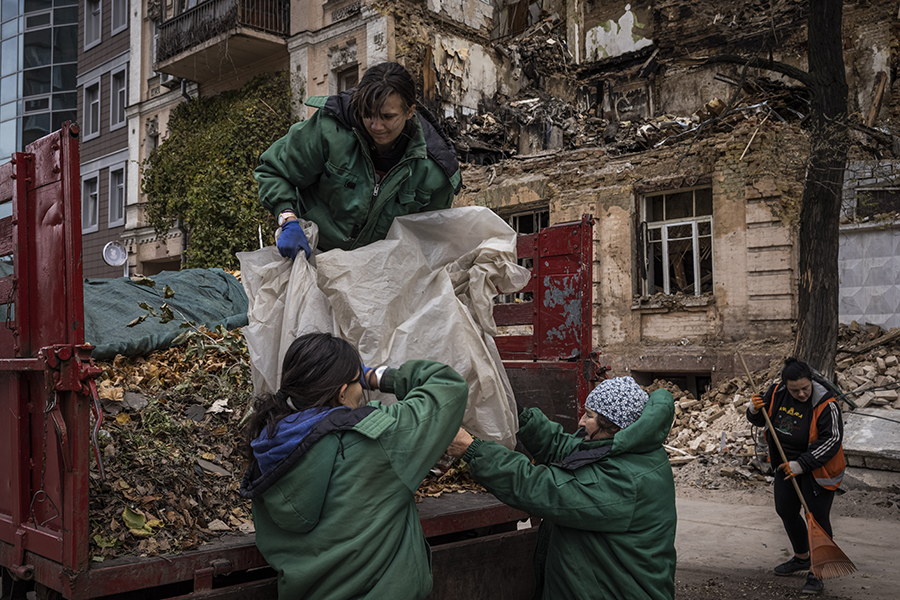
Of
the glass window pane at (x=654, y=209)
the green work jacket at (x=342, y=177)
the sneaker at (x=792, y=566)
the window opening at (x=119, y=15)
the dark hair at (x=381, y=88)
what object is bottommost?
the sneaker at (x=792, y=566)

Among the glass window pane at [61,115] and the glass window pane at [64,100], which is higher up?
the glass window pane at [64,100]

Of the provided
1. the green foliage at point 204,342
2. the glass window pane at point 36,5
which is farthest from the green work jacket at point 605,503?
the glass window pane at point 36,5

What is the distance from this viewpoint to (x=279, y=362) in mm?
2717

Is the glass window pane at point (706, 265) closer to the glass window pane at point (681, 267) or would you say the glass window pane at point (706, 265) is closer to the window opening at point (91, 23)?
the glass window pane at point (681, 267)

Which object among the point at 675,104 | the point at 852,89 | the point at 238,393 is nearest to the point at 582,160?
the point at 675,104

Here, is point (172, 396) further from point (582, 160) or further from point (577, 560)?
point (582, 160)

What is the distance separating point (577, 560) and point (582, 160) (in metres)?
11.5

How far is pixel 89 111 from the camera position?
24.1 metres

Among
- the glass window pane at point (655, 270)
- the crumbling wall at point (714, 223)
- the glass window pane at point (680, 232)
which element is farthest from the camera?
the glass window pane at point (655, 270)

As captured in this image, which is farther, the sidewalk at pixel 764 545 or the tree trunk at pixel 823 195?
the tree trunk at pixel 823 195

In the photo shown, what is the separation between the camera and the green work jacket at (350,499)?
2.04 meters

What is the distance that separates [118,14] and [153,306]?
21600 millimetres

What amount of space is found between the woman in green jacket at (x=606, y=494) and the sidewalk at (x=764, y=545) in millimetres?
3266

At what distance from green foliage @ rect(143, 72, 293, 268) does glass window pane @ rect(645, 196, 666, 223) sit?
7698mm
